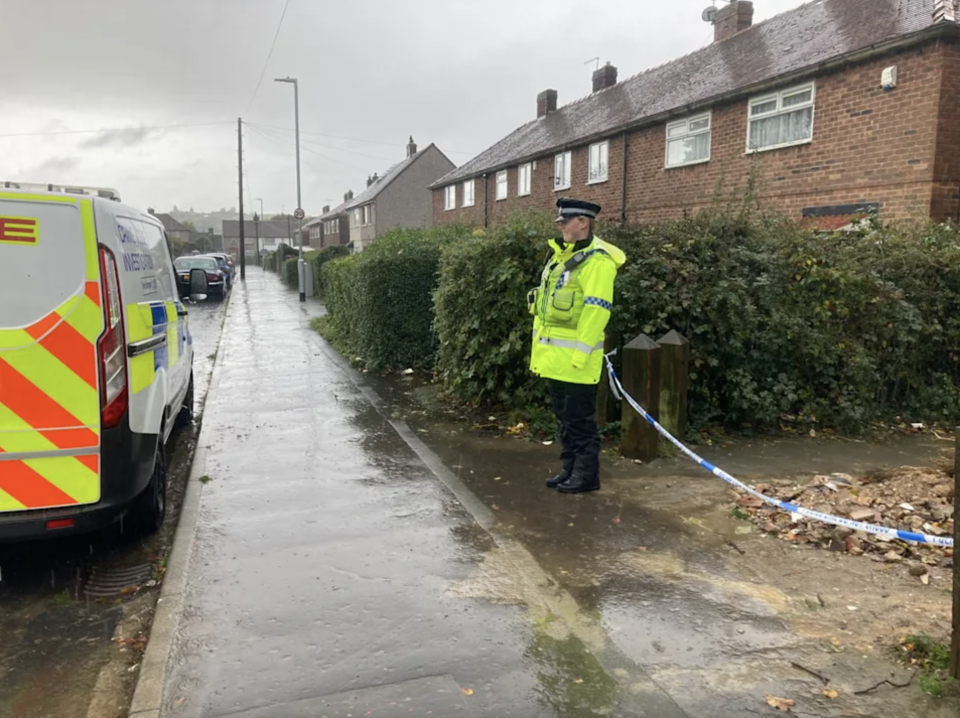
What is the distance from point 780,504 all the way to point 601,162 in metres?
18.9

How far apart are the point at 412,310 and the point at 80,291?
6550 mm

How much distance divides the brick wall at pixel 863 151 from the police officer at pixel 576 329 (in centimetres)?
383

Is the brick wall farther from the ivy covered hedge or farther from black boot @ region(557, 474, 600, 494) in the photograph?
black boot @ region(557, 474, 600, 494)

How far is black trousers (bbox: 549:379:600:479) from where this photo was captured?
5.19m

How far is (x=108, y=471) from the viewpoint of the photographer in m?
3.88

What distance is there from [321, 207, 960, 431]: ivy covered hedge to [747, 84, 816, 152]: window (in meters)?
7.23

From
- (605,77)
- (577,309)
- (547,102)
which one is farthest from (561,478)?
(547,102)

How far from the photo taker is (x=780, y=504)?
3.91 m

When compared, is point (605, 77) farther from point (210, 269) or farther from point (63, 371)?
point (63, 371)

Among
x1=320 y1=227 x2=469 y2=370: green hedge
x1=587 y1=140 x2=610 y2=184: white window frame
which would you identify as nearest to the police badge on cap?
x1=320 y1=227 x2=469 y2=370: green hedge

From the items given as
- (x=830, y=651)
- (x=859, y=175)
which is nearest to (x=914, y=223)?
(x=859, y=175)

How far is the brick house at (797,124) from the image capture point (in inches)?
474

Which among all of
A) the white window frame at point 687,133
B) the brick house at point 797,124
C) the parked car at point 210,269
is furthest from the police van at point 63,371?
the parked car at point 210,269

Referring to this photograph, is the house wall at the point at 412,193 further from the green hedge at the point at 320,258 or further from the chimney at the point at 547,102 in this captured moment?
the chimney at the point at 547,102
